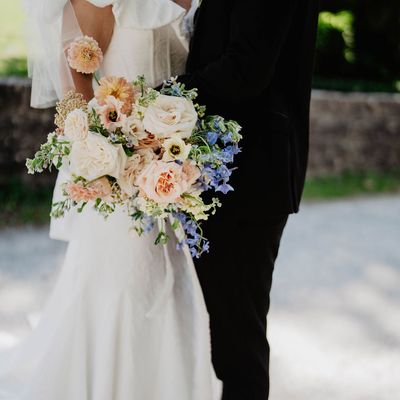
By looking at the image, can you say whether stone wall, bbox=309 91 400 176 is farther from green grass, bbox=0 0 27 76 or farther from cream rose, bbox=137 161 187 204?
cream rose, bbox=137 161 187 204

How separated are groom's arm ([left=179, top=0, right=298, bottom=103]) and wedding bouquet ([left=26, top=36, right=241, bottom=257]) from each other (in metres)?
0.12

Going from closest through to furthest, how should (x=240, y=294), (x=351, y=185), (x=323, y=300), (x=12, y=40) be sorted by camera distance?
(x=240, y=294)
(x=323, y=300)
(x=351, y=185)
(x=12, y=40)

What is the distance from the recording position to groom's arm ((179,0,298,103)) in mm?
2107

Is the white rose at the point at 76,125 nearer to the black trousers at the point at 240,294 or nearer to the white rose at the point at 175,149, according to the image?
the white rose at the point at 175,149

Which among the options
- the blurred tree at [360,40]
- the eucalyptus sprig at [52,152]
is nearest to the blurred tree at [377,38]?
the blurred tree at [360,40]

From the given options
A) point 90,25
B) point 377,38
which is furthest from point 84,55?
point 377,38

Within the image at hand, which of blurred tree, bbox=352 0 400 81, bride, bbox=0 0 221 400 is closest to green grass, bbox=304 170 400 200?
blurred tree, bbox=352 0 400 81

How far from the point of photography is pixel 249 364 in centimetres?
256

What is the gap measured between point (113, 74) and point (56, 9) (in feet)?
0.97

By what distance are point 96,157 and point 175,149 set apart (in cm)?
22

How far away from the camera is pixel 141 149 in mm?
2053

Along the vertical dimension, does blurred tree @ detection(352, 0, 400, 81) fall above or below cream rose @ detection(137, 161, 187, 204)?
above

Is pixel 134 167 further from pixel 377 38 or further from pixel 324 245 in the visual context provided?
pixel 377 38

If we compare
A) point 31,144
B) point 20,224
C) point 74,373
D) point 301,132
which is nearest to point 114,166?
point 301,132
